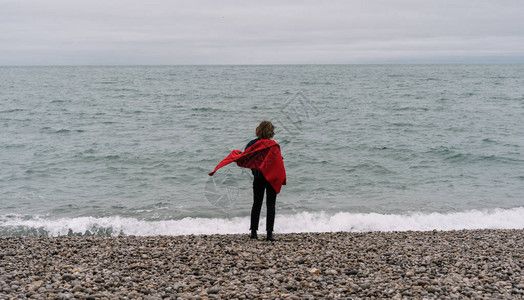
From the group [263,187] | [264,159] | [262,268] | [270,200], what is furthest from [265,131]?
[262,268]

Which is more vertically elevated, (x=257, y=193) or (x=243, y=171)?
(x=257, y=193)

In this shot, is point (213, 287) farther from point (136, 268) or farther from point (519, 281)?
point (519, 281)

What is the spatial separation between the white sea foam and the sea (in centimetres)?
3

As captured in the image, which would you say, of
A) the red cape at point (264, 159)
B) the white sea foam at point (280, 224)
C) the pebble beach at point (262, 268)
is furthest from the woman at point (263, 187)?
the white sea foam at point (280, 224)

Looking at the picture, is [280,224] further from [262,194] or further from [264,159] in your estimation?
[264,159]

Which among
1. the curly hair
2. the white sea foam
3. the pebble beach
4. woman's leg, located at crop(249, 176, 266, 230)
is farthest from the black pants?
the white sea foam

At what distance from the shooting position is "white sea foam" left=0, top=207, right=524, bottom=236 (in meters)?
11.4

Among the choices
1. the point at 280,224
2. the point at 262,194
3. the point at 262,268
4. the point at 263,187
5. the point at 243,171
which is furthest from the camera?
the point at 243,171

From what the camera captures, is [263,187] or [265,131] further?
[263,187]

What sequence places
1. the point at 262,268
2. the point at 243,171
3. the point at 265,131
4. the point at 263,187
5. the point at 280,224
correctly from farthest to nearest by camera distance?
the point at 243,171, the point at 280,224, the point at 263,187, the point at 265,131, the point at 262,268

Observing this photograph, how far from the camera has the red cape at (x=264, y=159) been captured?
789 centimetres

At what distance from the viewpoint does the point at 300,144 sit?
24.0 metres

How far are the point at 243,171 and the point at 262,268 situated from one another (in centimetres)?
1144

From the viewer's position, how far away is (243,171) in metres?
18.1
